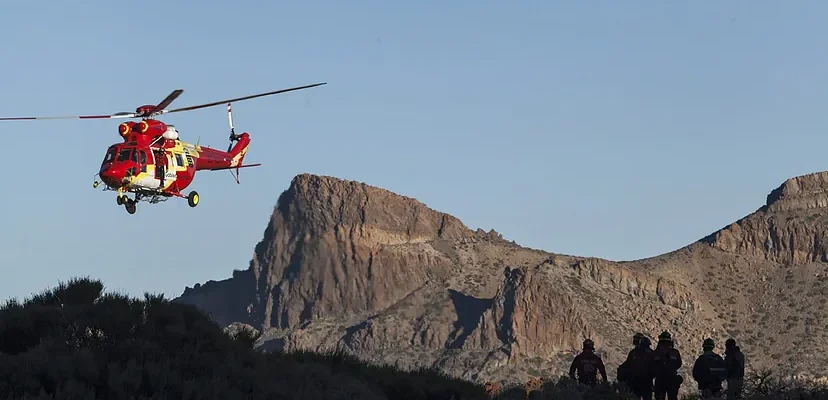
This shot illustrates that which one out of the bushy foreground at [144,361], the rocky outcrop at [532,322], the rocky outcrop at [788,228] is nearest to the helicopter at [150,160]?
the bushy foreground at [144,361]

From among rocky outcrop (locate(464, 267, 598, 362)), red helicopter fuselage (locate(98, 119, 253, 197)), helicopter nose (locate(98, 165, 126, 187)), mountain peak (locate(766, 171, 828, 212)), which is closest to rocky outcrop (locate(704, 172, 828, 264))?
mountain peak (locate(766, 171, 828, 212))

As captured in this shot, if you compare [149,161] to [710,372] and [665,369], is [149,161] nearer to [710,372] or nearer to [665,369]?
[665,369]

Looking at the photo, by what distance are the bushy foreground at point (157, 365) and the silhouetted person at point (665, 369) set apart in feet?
2.13

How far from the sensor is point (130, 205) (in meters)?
37.2

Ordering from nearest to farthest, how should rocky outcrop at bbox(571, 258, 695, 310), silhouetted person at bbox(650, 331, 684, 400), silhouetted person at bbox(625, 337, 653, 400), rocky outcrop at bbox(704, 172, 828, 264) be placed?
1. silhouetted person at bbox(650, 331, 684, 400)
2. silhouetted person at bbox(625, 337, 653, 400)
3. rocky outcrop at bbox(571, 258, 695, 310)
4. rocky outcrop at bbox(704, 172, 828, 264)

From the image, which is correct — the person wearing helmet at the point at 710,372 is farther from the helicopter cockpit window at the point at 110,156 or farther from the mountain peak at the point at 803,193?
the mountain peak at the point at 803,193

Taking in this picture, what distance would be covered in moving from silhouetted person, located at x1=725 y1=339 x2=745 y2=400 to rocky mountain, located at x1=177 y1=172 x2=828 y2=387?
83.1 m

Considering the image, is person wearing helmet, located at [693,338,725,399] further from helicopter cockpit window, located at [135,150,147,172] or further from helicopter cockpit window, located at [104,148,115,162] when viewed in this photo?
helicopter cockpit window, located at [104,148,115,162]

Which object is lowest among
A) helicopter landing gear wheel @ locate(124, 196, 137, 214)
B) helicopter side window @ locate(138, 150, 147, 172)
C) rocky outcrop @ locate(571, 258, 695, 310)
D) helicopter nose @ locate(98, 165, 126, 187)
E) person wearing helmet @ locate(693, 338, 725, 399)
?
person wearing helmet @ locate(693, 338, 725, 399)

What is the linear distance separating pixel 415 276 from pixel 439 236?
12.0 metres

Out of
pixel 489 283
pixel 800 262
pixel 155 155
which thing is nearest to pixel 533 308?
pixel 489 283

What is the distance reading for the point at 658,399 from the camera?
22422mm

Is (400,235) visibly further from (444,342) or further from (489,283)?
(444,342)

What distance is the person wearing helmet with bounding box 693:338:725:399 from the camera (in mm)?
22188
